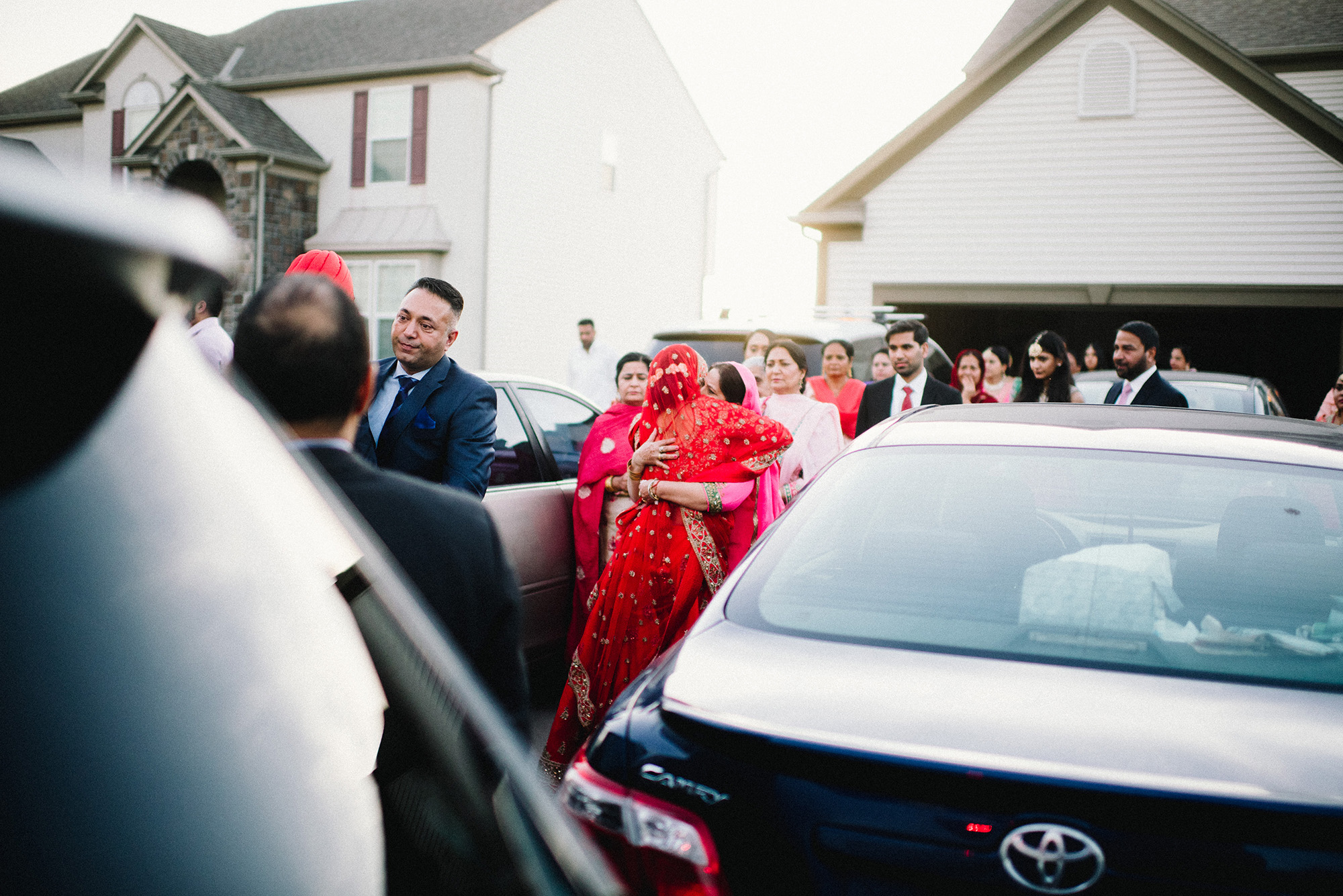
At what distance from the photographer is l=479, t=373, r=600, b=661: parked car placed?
188 inches

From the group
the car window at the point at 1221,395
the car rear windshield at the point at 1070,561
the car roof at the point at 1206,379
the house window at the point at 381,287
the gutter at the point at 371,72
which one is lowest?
the car rear windshield at the point at 1070,561

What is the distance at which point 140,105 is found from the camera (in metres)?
22.1

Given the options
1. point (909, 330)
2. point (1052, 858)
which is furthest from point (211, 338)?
point (909, 330)

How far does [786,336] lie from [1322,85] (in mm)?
12955

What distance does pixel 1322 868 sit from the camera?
1.41 metres

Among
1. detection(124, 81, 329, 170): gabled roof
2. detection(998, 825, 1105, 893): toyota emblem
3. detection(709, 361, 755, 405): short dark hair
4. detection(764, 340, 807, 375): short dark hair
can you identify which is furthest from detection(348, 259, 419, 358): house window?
detection(998, 825, 1105, 893): toyota emblem

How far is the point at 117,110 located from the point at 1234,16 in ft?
74.2

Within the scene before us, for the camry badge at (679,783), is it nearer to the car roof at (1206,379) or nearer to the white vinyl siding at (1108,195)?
the car roof at (1206,379)

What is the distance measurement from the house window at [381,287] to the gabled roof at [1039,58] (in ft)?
26.8

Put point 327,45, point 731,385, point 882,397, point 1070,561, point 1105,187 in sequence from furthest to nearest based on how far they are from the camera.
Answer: point 327,45 → point 1105,187 → point 882,397 → point 731,385 → point 1070,561

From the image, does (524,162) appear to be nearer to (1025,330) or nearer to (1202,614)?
(1025,330)

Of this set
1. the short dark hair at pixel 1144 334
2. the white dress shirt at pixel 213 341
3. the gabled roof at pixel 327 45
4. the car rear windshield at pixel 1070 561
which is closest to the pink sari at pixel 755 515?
the car rear windshield at pixel 1070 561

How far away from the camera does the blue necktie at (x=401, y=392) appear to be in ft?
11.5

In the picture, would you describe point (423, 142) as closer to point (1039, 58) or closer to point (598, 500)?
point (1039, 58)
